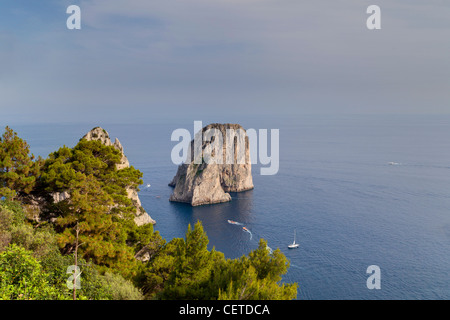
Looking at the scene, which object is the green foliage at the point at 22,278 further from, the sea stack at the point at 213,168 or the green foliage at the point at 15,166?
the sea stack at the point at 213,168

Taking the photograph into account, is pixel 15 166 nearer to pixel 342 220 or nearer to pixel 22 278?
pixel 22 278

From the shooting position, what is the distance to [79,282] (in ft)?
51.6

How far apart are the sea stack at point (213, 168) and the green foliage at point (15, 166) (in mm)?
60226

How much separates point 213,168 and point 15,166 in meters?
66.0

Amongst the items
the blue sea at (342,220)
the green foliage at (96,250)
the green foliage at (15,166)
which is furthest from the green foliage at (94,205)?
the blue sea at (342,220)

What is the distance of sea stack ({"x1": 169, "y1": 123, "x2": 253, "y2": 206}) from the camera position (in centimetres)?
8625

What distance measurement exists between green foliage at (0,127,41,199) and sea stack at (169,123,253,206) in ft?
198

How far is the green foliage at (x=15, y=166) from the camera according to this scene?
23.6 m

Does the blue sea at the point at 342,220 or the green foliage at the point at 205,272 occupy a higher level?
the green foliage at the point at 205,272

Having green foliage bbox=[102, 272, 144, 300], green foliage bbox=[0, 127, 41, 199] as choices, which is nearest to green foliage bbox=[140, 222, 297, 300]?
green foliage bbox=[102, 272, 144, 300]

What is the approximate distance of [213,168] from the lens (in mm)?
89250

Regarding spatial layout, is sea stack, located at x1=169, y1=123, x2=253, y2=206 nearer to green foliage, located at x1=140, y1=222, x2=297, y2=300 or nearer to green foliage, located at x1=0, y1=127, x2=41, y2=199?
green foliage, located at x1=0, y1=127, x2=41, y2=199

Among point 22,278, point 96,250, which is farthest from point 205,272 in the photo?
point 22,278
